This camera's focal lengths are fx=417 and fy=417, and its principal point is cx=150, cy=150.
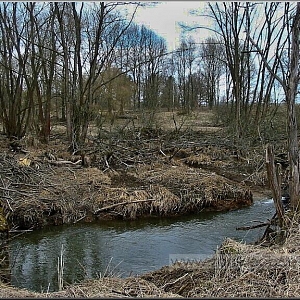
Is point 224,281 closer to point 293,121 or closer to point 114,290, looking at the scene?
point 114,290

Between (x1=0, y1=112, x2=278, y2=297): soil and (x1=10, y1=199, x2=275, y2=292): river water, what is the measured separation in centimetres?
43

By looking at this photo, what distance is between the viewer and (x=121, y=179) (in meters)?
11.8

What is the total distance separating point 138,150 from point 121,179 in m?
2.99

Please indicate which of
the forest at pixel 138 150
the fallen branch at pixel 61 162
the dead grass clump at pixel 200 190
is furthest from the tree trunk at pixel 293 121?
the fallen branch at pixel 61 162

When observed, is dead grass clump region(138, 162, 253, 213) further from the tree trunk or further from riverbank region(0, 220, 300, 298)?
riverbank region(0, 220, 300, 298)

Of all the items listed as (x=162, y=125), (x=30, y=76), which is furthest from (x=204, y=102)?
(x=30, y=76)

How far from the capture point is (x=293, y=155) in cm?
683

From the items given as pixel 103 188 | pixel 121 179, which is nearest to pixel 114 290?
pixel 103 188

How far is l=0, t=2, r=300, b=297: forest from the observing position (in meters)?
5.33

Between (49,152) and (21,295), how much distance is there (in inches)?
384

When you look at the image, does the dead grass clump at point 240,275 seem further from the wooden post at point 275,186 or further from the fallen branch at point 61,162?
the fallen branch at point 61,162

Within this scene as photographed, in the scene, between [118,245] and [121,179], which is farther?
[121,179]

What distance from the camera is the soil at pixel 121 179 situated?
9.48 meters

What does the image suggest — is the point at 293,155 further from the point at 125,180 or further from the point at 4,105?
the point at 4,105
